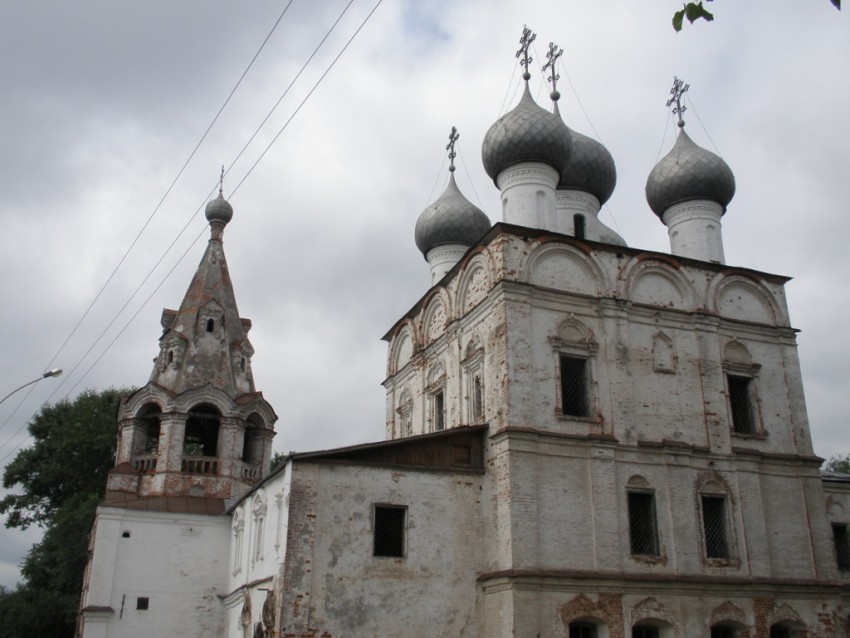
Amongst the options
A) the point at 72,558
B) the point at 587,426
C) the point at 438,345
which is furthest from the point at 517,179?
the point at 72,558

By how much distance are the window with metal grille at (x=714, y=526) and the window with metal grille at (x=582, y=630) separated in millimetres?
2517

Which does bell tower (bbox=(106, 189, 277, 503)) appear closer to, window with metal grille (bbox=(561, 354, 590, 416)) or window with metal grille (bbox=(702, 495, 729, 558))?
window with metal grille (bbox=(561, 354, 590, 416))

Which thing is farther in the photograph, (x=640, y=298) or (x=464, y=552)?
(x=640, y=298)

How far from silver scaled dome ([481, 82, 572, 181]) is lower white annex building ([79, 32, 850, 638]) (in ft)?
0.15

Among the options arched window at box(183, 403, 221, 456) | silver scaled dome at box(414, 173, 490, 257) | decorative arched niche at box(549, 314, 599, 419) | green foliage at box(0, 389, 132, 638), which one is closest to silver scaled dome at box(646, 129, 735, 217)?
silver scaled dome at box(414, 173, 490, 257)

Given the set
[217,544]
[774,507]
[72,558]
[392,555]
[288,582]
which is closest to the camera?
[288,582]

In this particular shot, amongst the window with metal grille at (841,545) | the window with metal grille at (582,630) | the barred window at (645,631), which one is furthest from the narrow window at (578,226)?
the window with metal grille at (582,630)

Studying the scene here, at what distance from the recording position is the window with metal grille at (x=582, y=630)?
43.3ft

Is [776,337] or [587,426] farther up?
[776,337]

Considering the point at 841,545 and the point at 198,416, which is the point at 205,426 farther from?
the point at 841,545

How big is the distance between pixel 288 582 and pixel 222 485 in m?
6.62

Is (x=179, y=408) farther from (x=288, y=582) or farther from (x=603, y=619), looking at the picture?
(x=603, y=619)

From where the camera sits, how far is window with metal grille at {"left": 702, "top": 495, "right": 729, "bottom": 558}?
14.5 meters

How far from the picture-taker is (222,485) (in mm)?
18766
